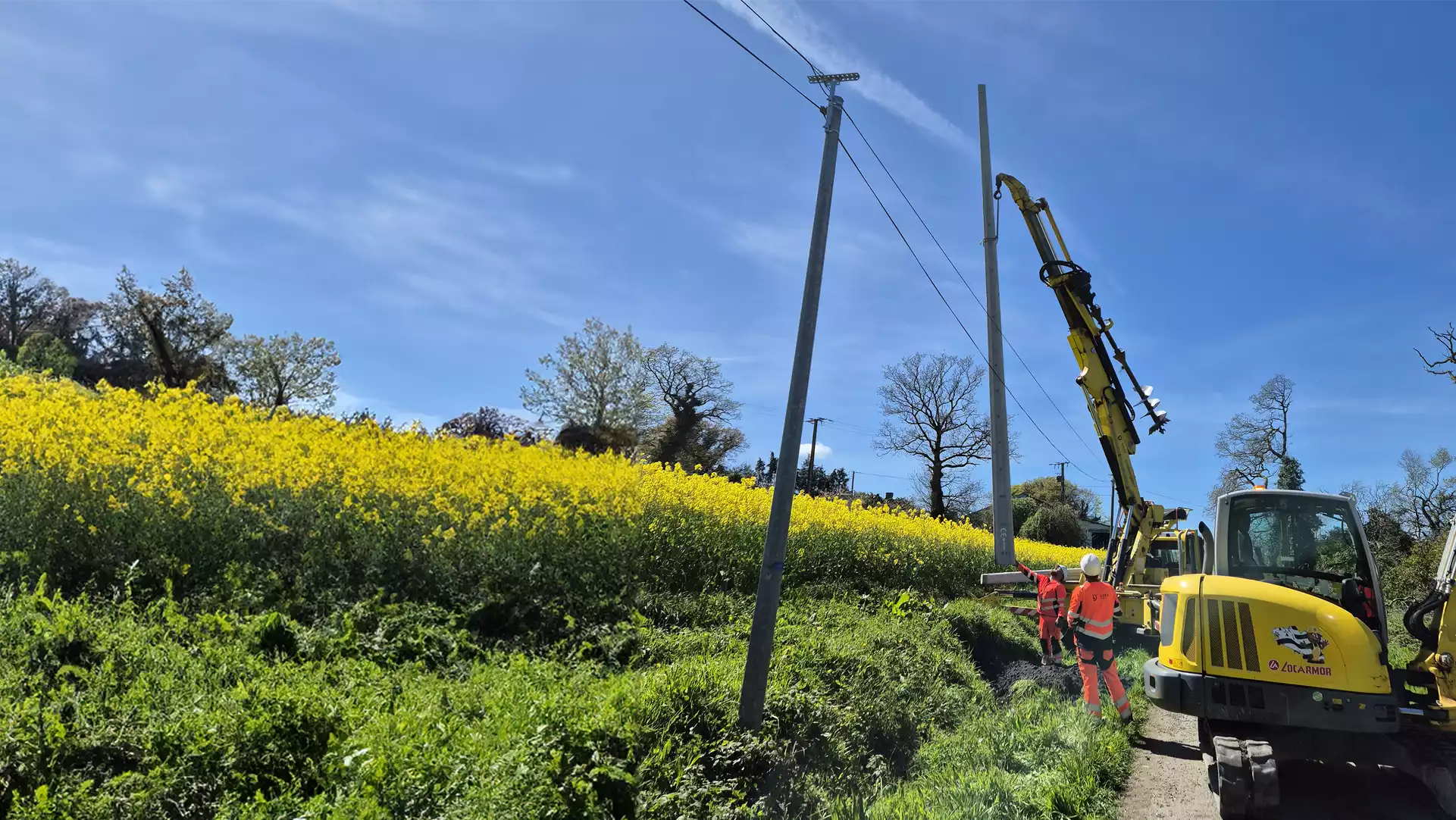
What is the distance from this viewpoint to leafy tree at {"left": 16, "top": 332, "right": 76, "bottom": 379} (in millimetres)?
33188

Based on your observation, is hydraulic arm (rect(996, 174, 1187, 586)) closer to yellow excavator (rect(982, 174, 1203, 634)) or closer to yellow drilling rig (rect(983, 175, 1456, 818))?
yellow excavator (rect(982, 174, 1203, 634))

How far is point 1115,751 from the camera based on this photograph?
19.9ft

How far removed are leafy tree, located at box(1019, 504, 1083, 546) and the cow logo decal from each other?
33.6 meters

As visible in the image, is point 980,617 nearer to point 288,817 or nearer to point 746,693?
point 746,693

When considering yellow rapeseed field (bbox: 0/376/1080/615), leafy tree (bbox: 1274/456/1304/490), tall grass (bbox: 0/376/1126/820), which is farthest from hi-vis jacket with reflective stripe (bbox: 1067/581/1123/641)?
leafy tree (bbox: 1274/456/1304/490)

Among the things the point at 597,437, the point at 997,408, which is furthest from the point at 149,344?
the point at 997,408

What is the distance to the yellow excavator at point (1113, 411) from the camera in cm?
1008

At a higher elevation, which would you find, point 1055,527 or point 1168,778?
point 1055,527

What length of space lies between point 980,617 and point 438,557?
751cm

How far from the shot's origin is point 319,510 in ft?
22.4

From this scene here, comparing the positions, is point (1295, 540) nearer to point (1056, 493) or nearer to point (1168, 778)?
point (1168, 778)

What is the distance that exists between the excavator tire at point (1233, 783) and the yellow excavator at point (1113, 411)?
4839 millimetres

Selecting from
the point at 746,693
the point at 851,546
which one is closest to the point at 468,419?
the point at 851,546

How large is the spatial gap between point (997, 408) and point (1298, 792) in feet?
25.3
